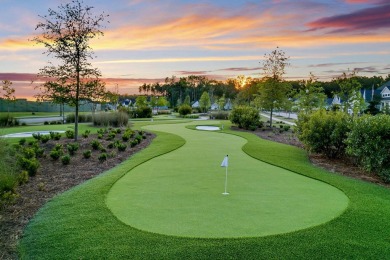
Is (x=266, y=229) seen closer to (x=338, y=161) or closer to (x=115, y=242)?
(x=115, y=242)

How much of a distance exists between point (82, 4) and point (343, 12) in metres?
11.7

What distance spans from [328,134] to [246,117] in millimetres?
10669

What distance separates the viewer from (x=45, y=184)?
315 inches

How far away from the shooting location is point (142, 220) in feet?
16.4

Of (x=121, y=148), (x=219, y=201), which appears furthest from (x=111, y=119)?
(x=219, y=201)

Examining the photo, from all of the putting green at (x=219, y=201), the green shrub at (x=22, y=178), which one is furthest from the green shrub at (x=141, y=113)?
the green shrub at (x=22, y=178)

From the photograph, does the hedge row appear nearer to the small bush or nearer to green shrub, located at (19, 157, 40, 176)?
the small bush

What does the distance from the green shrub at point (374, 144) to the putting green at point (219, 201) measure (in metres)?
2.22

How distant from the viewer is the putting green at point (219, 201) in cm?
477

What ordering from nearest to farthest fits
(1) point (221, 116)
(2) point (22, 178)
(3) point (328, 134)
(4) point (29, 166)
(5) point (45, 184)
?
(2) point (22, 178) < (5) point (45, 184) < (4) point (29, 166) < (3) point (328, 134) < (1) point (221, 116)

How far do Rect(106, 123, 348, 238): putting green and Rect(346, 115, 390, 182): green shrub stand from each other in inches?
87.5

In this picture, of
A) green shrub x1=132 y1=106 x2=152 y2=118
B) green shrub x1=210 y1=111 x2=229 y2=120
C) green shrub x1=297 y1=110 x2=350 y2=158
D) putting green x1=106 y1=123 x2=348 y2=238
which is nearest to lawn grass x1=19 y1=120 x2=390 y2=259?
putting green x1=106 y1=123 x2=348 y2=238

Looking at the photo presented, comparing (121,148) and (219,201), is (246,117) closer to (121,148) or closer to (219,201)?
(121,148)

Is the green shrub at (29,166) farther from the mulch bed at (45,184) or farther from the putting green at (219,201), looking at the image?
the putting green at (219,201)
